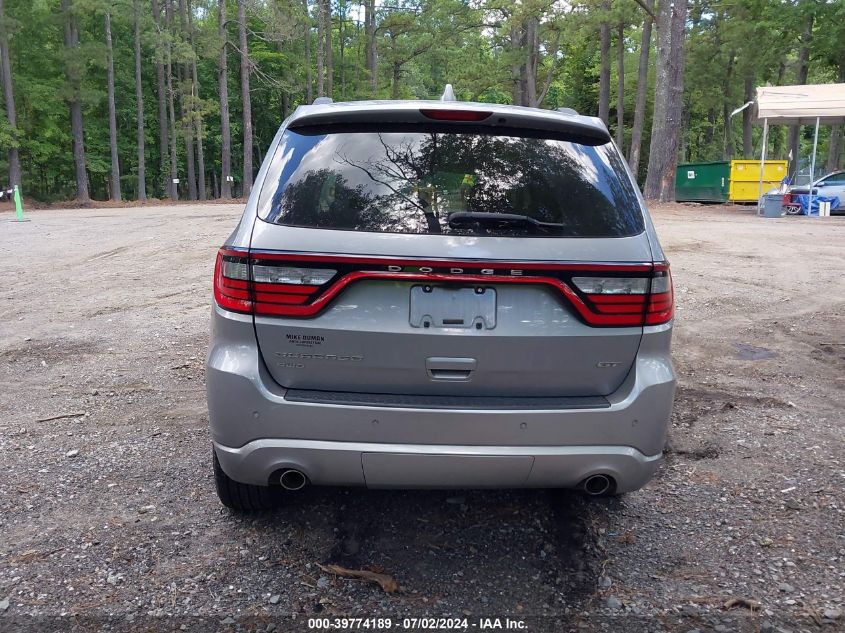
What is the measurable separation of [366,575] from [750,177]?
2883cm

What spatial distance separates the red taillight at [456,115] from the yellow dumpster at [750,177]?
2797cm

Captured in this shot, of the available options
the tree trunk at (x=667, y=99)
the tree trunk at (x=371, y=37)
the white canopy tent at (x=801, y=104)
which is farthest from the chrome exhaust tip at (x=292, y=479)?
the tree trunk at (x=371, y=37)

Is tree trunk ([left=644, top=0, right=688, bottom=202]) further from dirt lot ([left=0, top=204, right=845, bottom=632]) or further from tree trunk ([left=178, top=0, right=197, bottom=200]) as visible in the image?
tree trunk ([left=178, top=0, right=197, bottom=200])

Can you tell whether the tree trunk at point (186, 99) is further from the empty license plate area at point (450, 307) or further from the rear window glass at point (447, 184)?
the empty license plate area at point (450, 307)

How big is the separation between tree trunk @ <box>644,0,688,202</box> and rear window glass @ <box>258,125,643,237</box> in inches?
966

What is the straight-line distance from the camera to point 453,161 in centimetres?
289

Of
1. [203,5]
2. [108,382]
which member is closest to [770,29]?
[203,5]

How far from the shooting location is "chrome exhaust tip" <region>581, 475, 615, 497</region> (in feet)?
9.19

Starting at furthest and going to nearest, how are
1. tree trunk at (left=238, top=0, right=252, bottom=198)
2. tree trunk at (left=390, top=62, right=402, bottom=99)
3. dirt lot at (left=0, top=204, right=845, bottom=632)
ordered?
tree trunk at (left=390, top=62, right=402, bottom=99)
tree trunk at (left=238, top=0, right=252, bottom=198)
dirt lot at (left=0, top=204, right=845, bottom=632)

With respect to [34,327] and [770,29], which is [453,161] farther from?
[770,29]

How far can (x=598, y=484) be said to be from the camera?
283 cm

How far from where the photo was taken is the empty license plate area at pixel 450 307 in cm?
263

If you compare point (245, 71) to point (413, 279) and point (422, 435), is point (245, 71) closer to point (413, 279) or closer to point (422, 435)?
point (413, 279)

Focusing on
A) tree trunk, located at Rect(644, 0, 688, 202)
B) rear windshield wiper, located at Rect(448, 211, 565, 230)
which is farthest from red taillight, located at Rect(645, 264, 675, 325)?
tree trunk, located at Rect(644, 0, 688, 202)
